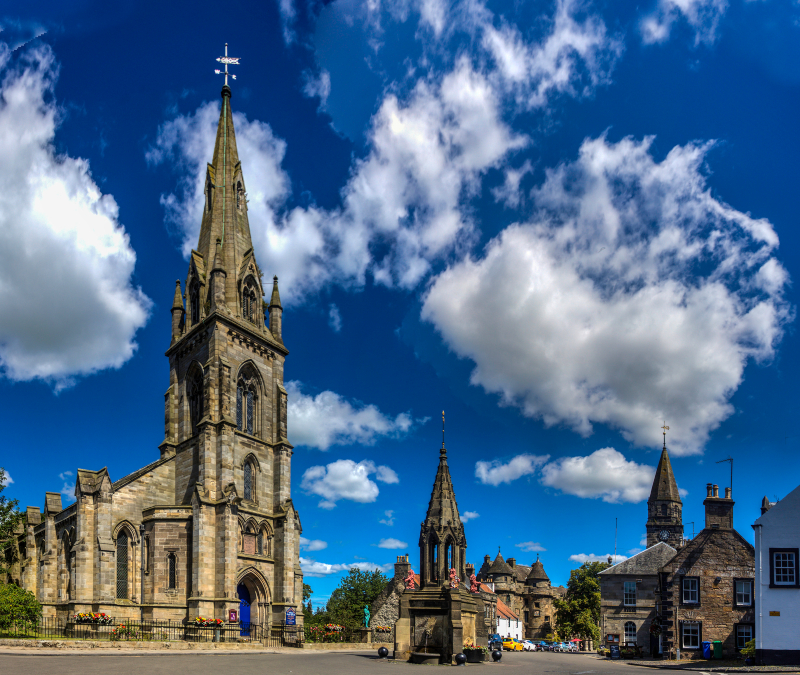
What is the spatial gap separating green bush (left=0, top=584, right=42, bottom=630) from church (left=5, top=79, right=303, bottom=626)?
1.69 metres

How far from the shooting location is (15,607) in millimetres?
30797

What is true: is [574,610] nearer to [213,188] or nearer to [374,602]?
[374,602]

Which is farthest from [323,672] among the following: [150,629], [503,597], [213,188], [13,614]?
[503,597]

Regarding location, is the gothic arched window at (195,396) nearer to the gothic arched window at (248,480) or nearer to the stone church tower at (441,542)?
the gothic arched window at (248,480)

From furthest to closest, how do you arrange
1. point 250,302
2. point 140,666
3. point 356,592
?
1. point 356,592
2. point 250,302
3. point 140,666

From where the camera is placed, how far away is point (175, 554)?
1382 inches

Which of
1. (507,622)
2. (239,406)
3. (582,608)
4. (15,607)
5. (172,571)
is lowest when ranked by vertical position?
(507,622)

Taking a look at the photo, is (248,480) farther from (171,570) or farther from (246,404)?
(171,570)

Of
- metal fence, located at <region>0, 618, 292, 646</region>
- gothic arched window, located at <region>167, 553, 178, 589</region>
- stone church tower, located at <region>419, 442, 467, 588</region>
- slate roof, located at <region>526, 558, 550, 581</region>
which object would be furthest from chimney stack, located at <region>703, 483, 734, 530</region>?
slate roof, located at <region>526, 558, 550, 581</region>

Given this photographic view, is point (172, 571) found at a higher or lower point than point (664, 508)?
higher

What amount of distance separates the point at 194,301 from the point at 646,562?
125 feet

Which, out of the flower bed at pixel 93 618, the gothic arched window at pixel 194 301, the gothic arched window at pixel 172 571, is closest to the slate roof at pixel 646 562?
the gothic arched window at pixel 172 571

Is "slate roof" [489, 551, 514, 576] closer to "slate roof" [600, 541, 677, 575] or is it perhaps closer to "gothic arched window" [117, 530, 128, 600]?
"slate roof" [600, 541, 677, 575]

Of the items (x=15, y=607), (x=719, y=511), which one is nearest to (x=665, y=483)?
(x=719, y=511)
